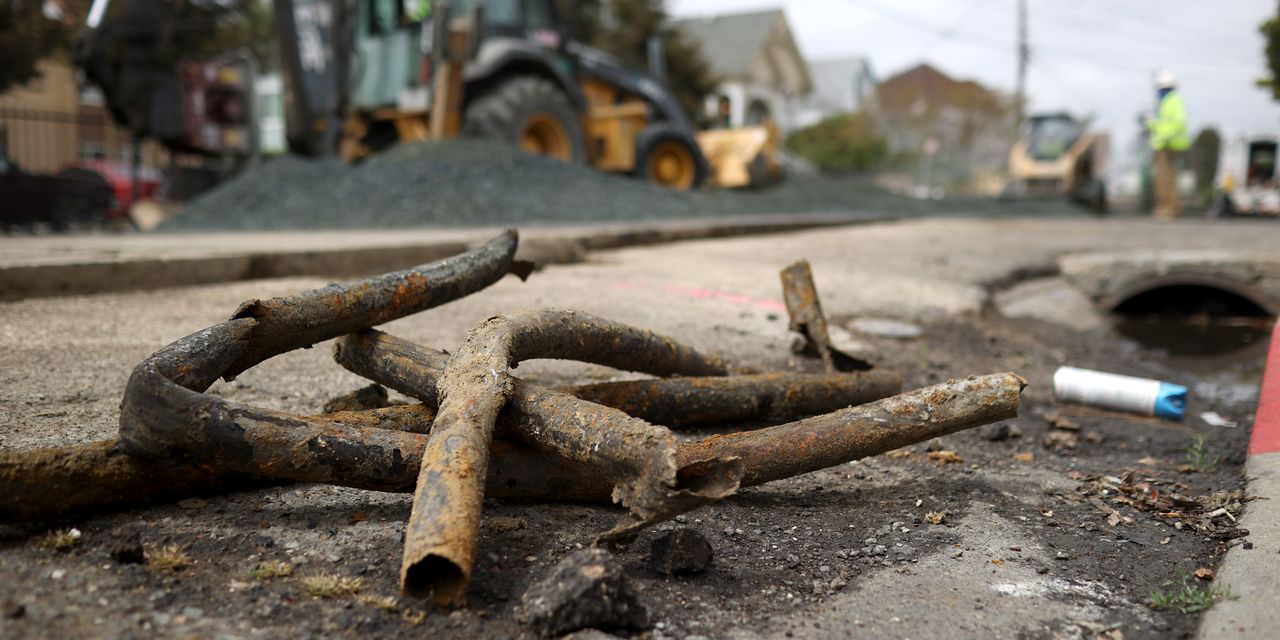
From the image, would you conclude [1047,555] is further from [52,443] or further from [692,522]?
[52,443]

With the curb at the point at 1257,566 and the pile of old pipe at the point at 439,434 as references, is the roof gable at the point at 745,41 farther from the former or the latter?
the pile of old pipe at the point at 439,434

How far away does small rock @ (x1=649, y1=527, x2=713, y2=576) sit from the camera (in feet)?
5.44

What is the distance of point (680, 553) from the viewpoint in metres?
1.66

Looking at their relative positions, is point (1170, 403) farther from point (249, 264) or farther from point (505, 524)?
point (249, 264)

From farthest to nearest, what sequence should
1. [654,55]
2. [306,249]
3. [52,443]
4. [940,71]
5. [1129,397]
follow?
[940,71]
[654,55]
[306,249]
[1129,397]
[52,443]

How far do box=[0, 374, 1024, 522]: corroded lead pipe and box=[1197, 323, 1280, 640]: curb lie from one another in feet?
1.79

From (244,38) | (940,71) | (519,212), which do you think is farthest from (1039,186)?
(940,71)

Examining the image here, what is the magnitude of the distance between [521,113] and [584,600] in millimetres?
10689

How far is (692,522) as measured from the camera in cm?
191

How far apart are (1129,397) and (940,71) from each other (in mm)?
60794

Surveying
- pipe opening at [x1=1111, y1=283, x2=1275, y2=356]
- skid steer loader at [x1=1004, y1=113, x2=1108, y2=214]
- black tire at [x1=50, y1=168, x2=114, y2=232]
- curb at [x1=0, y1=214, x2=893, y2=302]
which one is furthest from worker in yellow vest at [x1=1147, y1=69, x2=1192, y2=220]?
black tire at [x1=50, y1=168, x2=114, y2=232]

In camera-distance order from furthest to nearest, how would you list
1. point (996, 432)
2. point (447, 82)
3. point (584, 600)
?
point (447, 82) → point (996, 432) → point (584, 600)

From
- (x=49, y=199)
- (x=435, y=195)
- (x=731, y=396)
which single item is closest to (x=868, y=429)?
(x=731, y=396)

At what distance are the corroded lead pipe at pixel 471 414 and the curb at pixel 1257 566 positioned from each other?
1.30 meters
